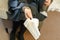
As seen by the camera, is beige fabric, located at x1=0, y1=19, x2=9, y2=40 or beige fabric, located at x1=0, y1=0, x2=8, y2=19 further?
beige fabric, located at x1=0, y1=19, x2=9, y2=40

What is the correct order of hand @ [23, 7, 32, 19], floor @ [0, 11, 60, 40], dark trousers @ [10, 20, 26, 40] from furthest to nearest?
floor @ [0, 11, 60, 40]
dark trousers @ [10, 20, 26, 40]
hand @ [23, 7, 32, 19]

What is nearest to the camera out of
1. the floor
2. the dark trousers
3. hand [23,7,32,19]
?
hand [23,7,32,19]

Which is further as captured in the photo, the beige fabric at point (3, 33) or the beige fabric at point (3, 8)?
the beige fabric at point (3, 33)

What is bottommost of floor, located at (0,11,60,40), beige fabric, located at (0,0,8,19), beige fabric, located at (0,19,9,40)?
floor, located at (0,11,60,40)

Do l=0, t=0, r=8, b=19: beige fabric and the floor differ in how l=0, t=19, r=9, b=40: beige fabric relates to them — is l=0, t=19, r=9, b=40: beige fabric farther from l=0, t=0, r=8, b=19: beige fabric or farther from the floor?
l=0, t=0, r=8, b=19: beige fabric

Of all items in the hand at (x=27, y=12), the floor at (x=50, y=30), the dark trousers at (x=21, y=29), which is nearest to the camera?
the hand at (x=27, y=12)

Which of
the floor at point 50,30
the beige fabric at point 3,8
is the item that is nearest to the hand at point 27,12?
the beige fabric at point 3,8

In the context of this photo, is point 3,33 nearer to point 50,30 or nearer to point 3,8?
point 3,8

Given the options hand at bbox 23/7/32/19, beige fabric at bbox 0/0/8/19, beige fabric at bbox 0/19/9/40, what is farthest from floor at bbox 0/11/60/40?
hand at bbox 23/7/32/19

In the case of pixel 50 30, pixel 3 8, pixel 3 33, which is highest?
pixel 3 8

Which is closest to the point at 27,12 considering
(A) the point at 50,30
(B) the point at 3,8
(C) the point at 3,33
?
(B) the point at 3,8

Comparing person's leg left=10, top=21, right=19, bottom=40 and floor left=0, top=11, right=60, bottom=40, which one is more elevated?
person's leg left=10, top=21, right=19, bottom=40

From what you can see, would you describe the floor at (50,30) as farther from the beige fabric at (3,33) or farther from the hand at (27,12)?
the hand at (27,12)

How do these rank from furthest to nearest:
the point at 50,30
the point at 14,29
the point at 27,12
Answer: the point at 50,30 < the point at 14,29 < the point at 27,12
